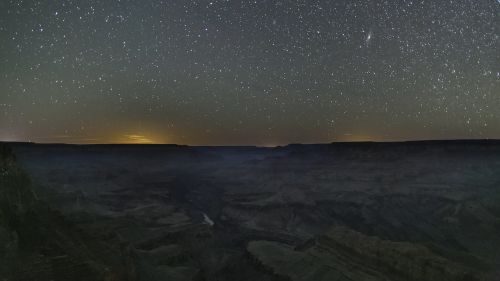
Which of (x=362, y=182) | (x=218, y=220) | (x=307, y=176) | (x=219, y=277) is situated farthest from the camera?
(x=307, y=176)

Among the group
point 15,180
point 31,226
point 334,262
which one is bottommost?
point 334,262

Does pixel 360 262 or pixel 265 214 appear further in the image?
pixel 265 214

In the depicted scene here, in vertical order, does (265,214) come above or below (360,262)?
below

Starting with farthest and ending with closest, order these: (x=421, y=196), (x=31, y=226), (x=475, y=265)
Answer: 1. (x=421, y=196)
2. (x=475, y=265)
3. (x=31, y=226)

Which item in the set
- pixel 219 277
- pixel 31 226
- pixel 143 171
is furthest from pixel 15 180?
pixel 143 171

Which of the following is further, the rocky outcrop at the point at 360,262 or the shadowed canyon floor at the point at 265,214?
the rocky outcrop at the point at 360,262

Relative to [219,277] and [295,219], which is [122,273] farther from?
[295,219]

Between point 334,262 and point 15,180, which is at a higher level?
point 15,180

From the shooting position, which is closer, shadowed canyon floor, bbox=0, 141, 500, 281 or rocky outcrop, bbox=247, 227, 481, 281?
shadowed canyon floor, bbox=0, 141, 500, 281
